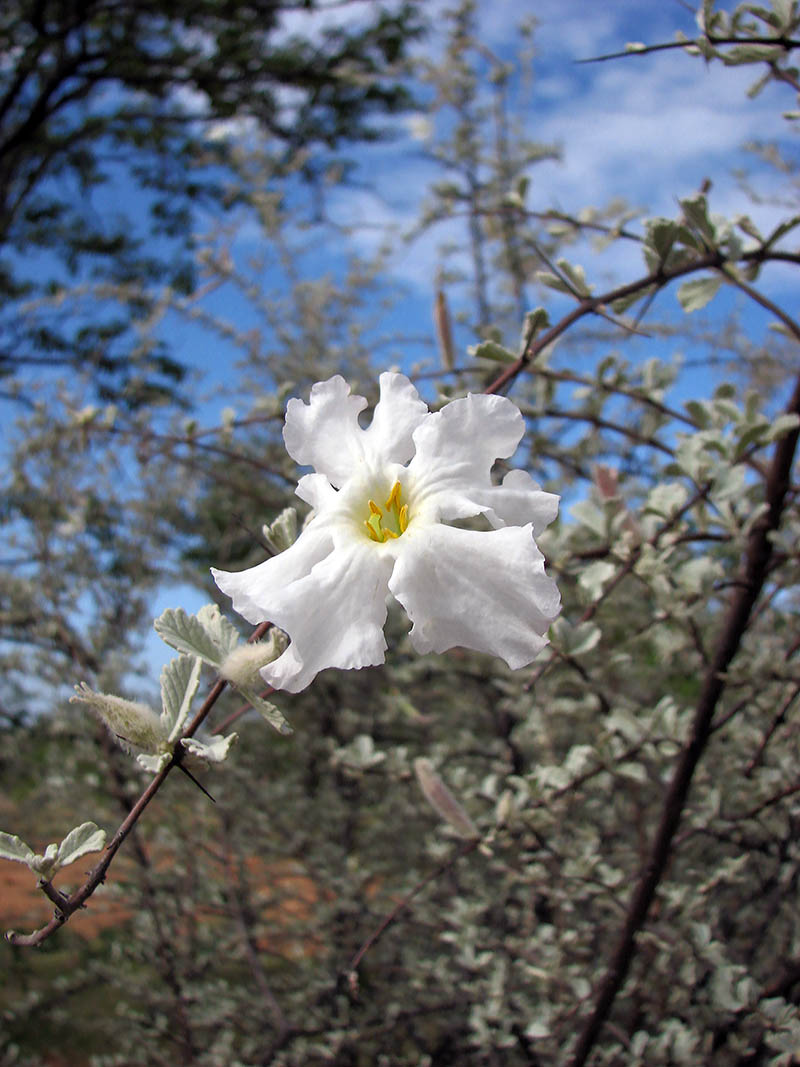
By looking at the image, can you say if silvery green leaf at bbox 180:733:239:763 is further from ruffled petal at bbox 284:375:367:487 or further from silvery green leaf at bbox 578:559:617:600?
silvery green leaf at bbox 578:559:617:600

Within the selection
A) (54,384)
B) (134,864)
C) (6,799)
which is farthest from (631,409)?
(6,799)

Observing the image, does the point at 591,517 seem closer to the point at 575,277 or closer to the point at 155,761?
the point at 575,277

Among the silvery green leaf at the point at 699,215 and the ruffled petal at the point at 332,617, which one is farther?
the silvery green leaf at the point at 699,215

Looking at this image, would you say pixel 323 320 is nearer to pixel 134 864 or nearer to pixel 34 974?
pixel 134 864

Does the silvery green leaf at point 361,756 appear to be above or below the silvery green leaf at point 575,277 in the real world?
below

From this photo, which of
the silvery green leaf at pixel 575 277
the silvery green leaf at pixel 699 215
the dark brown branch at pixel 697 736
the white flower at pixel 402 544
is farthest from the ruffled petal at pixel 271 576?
the dark brown branch at pixel 697 736

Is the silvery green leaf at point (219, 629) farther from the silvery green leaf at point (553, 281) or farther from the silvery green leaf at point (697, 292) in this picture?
the silvery green leaf at point (697, 292)
